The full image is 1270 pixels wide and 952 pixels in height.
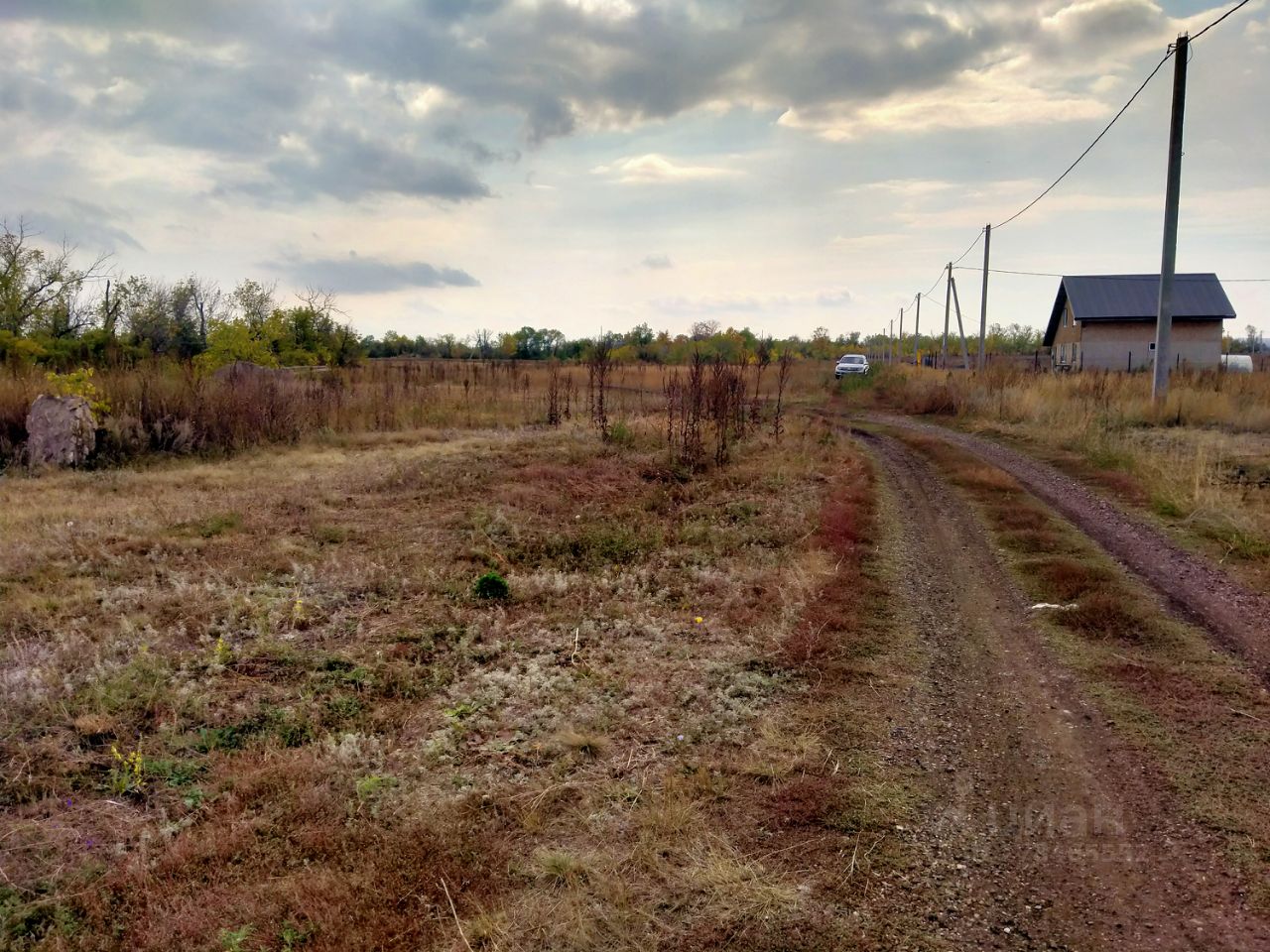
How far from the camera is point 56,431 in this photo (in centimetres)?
1286

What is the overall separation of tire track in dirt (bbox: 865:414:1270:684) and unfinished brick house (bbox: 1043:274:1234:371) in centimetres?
2802

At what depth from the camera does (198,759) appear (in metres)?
4.13

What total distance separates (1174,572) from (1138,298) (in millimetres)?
35394

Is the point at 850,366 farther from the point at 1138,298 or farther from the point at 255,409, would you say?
the point at 255,409

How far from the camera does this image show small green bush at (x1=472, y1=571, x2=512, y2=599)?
6.66 m

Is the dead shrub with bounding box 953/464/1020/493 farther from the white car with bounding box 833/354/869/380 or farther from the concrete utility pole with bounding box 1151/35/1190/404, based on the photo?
the white car with bounding box 833/354/869/380

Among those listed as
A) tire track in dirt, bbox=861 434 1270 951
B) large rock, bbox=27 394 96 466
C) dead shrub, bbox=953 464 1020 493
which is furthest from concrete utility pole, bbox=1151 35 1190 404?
large rock, bbox=27 394 96 466

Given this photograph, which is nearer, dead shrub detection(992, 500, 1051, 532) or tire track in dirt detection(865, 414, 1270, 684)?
tire track in dirt detection(865, 414, 1270, 684)

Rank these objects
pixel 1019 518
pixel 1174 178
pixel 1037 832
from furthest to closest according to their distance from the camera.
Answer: pixel 1174 178, pixel 1019 518, pixel 1037 832

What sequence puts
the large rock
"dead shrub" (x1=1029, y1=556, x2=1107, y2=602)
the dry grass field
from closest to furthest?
1. the dry grass field
2. "dead shrub" (x1=1029, y1=556, x2=1107, y2=602)
3. the large rock

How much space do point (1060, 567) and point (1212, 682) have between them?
230 cm

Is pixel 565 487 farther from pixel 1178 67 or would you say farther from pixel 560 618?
pixel 1178 67

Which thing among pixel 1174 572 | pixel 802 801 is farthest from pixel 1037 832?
pixel 1174 572

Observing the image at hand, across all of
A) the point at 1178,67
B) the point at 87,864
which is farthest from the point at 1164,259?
the point at 87,864
